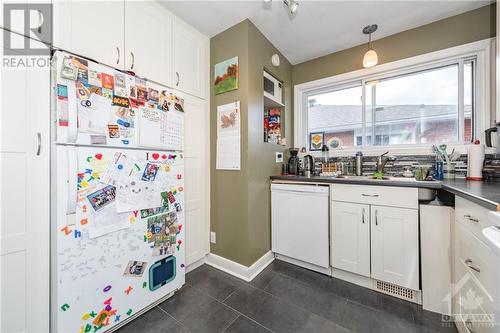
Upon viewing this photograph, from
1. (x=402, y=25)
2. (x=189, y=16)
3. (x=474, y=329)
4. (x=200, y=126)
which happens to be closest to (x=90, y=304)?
(x=200, y=126)

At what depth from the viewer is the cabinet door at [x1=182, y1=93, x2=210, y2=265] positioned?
1.89m

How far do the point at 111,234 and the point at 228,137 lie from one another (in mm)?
1246

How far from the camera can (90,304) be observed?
1092 mm

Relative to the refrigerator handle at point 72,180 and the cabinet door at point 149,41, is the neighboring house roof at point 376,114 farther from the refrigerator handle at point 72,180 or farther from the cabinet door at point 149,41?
the refrigerator handle at point 72,180

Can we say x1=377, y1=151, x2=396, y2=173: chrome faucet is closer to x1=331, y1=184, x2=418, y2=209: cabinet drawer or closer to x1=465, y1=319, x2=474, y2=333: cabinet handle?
x1=331, y1=184, x2=418, y2=209: cabinet drawer

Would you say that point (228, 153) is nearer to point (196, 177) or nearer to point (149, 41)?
point (196, 177)

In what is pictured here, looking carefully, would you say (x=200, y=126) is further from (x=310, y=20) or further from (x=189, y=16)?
(x=310, y=20)

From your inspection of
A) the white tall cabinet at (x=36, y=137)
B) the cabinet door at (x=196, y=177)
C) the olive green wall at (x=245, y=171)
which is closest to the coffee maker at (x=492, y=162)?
the olive green wall at (x=245, y=171)

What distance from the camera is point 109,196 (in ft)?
3.85

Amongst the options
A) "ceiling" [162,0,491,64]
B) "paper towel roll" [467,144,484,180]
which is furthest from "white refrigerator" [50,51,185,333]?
"paper towel roll" [467,144,484,180]

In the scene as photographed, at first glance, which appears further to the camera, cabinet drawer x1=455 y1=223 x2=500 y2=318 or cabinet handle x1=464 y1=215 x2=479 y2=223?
cabinet handle x1=464 y1=215 x2=479 y2=223

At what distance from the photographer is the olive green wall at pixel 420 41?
5.61 ft

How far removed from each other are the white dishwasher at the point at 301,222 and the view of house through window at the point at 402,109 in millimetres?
993

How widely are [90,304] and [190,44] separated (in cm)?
225
